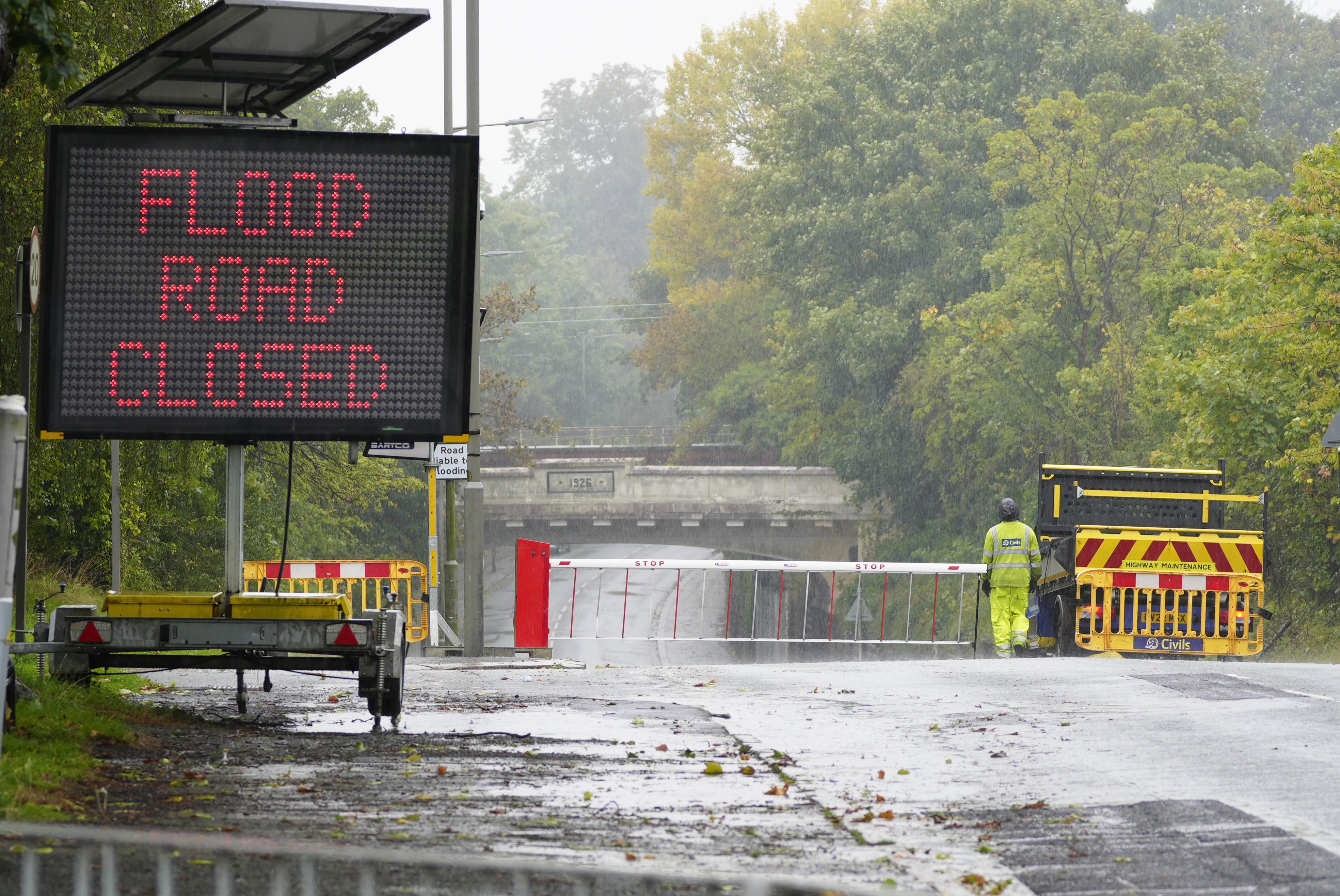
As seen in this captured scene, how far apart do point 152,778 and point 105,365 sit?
8.59 feet

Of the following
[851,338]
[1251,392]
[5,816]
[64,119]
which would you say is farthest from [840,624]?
[5,816]

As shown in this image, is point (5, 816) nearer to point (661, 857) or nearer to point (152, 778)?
point (152, 778)

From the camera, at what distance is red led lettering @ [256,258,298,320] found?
9367 millimetres

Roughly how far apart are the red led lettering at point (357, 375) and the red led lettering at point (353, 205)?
61cm

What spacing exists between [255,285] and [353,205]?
2.17 feet

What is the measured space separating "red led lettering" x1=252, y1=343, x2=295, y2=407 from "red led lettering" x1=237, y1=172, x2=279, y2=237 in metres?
0.60

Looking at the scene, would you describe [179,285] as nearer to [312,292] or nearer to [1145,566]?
[312,292]

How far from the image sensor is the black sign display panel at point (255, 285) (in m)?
9.22

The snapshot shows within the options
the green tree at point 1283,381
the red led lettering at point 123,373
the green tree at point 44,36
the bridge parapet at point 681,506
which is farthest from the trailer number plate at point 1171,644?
the bridge parapet at point 681,506

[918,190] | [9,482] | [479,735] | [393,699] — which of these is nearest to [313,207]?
[393,699]

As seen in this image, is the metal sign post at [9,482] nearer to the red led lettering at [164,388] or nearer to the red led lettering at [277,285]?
the red led lettering at [164,388]

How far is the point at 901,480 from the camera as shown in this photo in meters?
51.6

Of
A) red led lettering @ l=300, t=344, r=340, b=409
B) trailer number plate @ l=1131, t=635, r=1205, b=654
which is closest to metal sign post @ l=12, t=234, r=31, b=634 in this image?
red led lettering @ l=300, t=344, r=340, b=409

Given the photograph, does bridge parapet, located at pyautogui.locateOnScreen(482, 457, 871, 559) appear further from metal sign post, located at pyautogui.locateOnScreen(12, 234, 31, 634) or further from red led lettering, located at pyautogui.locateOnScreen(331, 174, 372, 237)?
red led lettering, located at pyautogui.locateOnScreen(331, 174, 372, 237)
